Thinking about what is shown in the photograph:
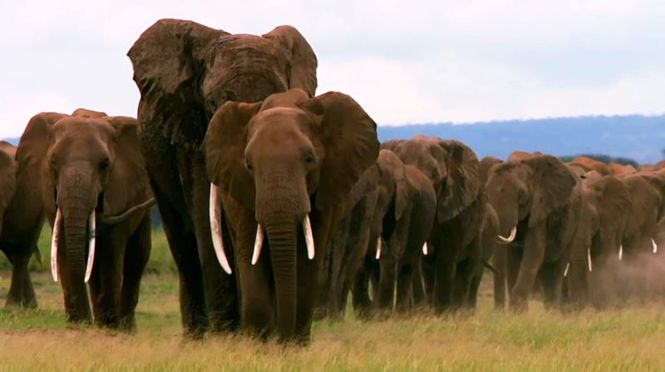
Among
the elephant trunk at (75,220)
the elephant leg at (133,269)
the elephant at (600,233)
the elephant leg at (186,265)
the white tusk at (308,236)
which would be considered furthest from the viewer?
the elephant at (600,233)

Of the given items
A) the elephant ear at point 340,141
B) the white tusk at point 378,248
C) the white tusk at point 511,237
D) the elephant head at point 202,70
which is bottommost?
the white tusk at point 511,237

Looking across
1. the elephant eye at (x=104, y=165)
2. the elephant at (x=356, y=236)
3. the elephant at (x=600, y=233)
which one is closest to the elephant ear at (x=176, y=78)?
the elephant eye at (x=104, y=165)

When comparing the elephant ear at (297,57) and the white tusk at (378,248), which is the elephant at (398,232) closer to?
the white tusk at (378,248)

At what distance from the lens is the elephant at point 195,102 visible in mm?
13062

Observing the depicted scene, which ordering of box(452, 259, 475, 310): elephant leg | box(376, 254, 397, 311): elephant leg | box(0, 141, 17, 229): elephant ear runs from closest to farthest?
box(0, 141, 17, 229): elephant ear → box(376, 254, 397, 311): elephant leg → box(452, 259, 475, 310): elephant leg

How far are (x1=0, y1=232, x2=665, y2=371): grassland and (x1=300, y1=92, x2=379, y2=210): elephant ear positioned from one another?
1050 millimetres

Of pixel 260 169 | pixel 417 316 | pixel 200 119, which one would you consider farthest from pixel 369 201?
pixel 260 169

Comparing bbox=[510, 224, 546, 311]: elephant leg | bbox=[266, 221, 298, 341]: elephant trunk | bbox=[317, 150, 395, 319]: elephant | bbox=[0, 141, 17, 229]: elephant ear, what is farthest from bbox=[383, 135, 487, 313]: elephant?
bbox=[266, 221, 298, 341]: elephant trunk

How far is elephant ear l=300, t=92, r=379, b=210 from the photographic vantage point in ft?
40.2

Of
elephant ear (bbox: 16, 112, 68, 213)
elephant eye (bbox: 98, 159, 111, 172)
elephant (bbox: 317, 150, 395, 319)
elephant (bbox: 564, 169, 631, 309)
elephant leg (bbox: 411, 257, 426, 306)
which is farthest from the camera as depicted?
elephant (bbox: 564, 169, 631, 309)

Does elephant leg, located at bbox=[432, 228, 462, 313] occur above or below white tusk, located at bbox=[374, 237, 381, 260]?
below

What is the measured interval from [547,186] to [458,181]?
2100mm

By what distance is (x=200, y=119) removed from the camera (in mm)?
14055

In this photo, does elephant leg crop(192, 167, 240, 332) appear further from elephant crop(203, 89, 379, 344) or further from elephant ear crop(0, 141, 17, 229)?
elephant ear crop(0, 141, 17, 229)
